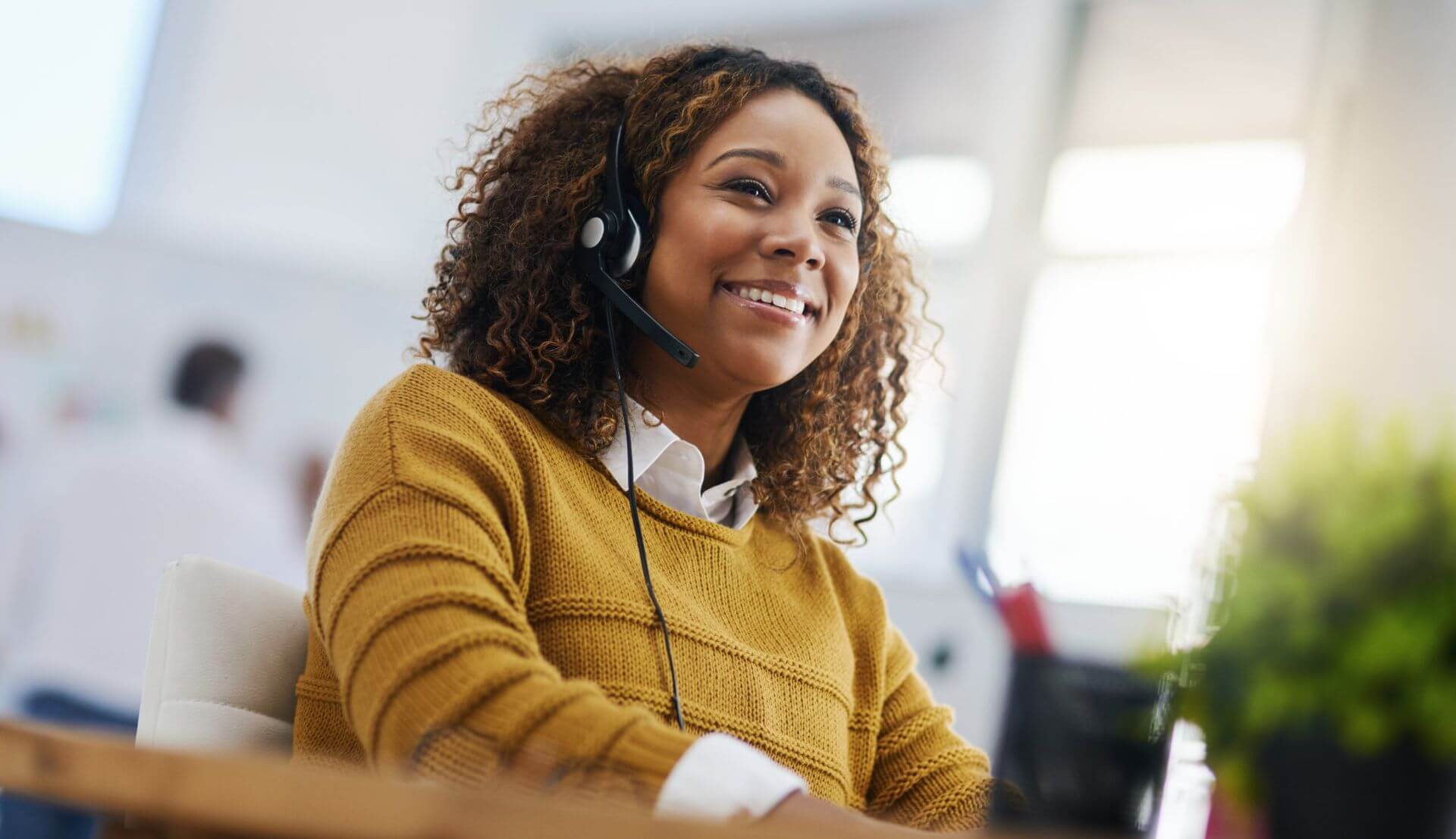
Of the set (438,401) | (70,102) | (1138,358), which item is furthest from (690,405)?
(70,102)

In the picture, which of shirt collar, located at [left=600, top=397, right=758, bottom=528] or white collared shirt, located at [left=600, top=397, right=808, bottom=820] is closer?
white collared shirt, located at [left=600, top=397, right=808, bottom=820]

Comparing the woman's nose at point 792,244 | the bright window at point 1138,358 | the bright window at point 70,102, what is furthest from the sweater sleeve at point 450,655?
the bright window at point 70,102

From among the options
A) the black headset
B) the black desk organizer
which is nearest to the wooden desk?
the black desk organizer

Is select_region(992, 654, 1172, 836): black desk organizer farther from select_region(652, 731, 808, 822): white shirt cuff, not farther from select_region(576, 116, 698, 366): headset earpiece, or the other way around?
select_region(576, 116, 698, 366): headset earpiece

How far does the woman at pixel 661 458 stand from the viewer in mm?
927

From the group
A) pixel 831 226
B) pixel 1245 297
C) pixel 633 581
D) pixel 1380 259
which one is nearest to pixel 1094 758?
Result: pixel 633 581

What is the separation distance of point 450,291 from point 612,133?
0.77 feet

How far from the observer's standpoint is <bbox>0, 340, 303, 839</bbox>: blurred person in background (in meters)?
2.83

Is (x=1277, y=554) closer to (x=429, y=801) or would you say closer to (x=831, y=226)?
(x=429, y=801)

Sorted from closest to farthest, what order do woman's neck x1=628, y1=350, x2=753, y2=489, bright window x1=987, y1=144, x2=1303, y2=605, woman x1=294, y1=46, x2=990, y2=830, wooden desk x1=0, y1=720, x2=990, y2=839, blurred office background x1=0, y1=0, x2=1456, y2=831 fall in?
wooden desk x1=0, y1=720, x2=990, y2=839, woman x1=294, y1=46, x2=990, y2=830, woman's neck x1=628, y1=350, x2=753, y2=489, blurred office background x1=0, y1=0, x2=1456, y2=831, bright window x1=987, y1=144, x2=1303, y2=605

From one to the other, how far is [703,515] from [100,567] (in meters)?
2.05

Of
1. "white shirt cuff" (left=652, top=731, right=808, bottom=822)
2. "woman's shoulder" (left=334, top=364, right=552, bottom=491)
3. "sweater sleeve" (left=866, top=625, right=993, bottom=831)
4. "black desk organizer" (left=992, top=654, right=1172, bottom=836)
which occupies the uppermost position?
"woman's shoulder" (left=334, top=364, right=552, bottom=491)

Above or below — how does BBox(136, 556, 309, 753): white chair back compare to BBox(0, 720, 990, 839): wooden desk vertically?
below

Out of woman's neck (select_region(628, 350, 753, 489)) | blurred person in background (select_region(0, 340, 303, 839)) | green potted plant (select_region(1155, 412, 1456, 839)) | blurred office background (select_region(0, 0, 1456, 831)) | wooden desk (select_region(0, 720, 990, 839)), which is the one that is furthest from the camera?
blurred office background (select_region(0, 0, 1456, 831))
